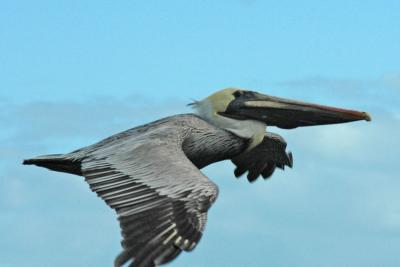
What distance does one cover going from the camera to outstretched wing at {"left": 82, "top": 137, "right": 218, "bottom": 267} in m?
15.4

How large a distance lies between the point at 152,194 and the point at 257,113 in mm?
4686

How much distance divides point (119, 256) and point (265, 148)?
9453mm

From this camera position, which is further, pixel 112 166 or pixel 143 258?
pixel 112 166

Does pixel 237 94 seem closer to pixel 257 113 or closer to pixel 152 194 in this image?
pixel 257 113

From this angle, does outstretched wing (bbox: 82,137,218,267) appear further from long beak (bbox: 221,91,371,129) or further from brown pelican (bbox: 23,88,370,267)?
long beak (bbox: 221,91,371,129)

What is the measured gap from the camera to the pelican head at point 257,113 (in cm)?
2053

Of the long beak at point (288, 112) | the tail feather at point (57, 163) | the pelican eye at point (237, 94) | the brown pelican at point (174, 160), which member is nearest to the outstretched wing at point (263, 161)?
the brown pelican at point (174, 160)

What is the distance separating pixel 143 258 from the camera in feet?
49.3

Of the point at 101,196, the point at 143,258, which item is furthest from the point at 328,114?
the point at 143,258

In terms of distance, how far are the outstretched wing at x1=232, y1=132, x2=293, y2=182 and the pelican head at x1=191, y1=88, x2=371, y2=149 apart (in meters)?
2.69

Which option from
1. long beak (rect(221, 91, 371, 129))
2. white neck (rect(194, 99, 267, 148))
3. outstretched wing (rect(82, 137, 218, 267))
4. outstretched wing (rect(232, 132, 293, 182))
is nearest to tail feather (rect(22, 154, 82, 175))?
outstretched wing (rect(82, 137, 218, 267))

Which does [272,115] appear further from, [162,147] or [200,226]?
[200,226]

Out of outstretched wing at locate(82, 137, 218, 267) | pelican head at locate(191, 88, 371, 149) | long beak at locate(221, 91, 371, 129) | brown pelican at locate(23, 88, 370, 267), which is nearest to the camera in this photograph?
outstretched wing at locate(82, 137, 218, 267)

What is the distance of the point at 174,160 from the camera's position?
698 inches
